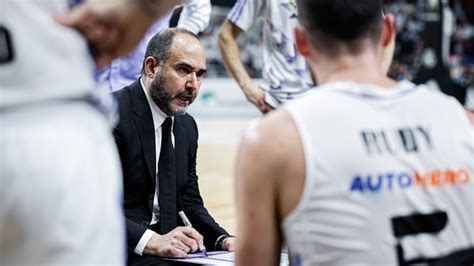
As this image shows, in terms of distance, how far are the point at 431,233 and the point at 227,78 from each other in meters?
18.8

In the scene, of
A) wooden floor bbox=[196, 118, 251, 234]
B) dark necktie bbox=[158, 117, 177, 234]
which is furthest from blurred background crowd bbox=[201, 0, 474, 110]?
dark necktie bbox=[158, 117, 177, 234]

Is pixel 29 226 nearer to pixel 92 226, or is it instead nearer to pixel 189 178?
pixel 92 226

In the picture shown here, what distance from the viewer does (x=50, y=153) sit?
1.46 m

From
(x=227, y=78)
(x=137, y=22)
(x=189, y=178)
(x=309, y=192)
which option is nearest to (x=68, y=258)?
(x=137, y=22)

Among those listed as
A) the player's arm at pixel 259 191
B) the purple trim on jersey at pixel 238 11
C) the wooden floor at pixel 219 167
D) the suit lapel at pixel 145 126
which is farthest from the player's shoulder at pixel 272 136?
the purple trim on jersey at pixel 238 11

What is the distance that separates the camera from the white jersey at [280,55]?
16.7ft

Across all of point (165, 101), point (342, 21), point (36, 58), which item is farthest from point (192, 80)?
point (36, 58)

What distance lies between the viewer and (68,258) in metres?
1.50

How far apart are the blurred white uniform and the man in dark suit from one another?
6.05ft

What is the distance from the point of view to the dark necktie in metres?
3.64

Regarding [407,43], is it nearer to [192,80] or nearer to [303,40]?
[192,80]

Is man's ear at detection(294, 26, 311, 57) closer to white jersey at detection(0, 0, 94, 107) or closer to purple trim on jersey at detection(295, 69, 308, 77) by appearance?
white jersey at detection(0, 0, 94, 107)

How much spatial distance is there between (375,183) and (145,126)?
1933 millimetres

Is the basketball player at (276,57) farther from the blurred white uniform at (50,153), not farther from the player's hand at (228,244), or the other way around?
the blurred white uniform at (50,153)
